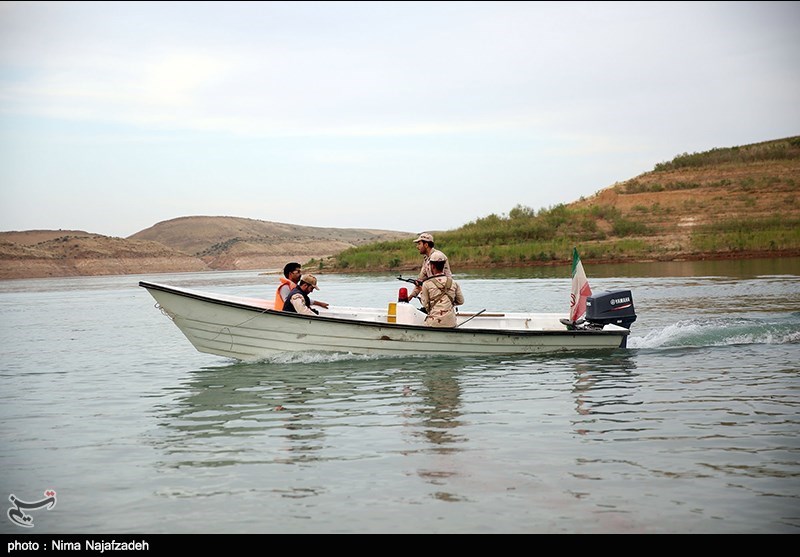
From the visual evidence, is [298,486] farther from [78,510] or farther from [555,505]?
[555,505]

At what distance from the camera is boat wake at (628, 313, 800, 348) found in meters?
14.9

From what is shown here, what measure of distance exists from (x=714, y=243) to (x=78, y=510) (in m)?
46.6

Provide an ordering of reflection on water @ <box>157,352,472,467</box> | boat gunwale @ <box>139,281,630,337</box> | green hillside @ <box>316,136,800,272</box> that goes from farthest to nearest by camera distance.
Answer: green hillside @ <box>316,136,800,272</box>, boat gunwale @ <box>139,281,630,337</box>, reflection on water @ <box>157,352,472,467</box>

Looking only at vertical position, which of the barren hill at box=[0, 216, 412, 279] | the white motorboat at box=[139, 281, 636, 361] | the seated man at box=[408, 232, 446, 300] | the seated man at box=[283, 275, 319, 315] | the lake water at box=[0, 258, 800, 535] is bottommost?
the lake water at box=[0, 258, 800, 535]

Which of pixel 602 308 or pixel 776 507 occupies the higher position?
pixel 602 308

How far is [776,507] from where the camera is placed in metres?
5.93

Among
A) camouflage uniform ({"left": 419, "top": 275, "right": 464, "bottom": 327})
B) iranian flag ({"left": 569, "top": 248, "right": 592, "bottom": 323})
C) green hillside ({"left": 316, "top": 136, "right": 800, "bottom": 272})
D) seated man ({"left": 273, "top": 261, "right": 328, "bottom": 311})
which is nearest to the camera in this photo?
camouflage uniform ({"left": 419, "top": 275, "right": 464, "bottom": 327})

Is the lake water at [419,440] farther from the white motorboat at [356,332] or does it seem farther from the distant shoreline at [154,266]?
the distant shoreline at [154,266]

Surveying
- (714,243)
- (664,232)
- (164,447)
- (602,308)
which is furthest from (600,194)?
(164,447)

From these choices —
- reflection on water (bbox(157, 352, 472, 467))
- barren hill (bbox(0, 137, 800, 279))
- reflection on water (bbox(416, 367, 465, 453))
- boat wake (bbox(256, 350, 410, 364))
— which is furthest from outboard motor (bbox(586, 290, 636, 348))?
barren hill (bbox(0, 137, 800, 279))

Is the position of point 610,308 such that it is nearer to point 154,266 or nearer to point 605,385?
point 605,385

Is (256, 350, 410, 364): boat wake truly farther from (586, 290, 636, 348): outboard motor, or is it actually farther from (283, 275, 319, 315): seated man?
(586, 290, 636, 348): outboard motor

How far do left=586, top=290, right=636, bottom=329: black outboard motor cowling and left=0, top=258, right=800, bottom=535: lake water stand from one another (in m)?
0.61
